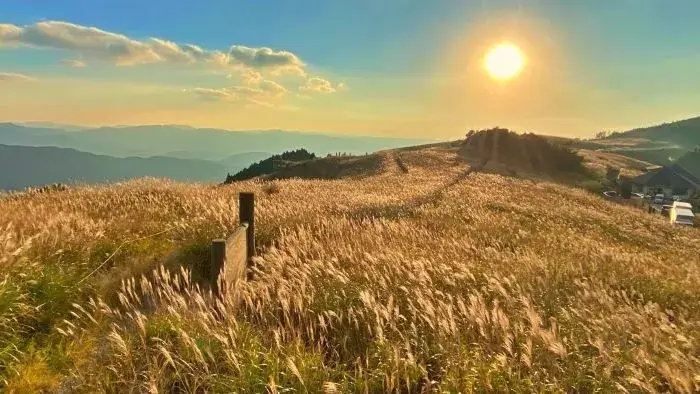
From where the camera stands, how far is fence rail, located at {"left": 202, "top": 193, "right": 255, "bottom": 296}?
516 centimetres

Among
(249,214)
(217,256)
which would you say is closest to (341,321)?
(217,256)

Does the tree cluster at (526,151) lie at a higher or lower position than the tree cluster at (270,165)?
higher

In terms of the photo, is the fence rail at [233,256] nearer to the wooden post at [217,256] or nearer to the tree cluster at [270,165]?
the wooden post at [217,256]

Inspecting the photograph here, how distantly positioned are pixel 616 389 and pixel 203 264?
19.7 ft

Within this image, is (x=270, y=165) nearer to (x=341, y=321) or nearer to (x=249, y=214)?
(x=249, y=214)

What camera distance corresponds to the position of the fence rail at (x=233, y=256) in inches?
203

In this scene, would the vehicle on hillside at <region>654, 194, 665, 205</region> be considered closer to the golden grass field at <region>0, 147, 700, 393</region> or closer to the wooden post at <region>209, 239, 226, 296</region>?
the golden grass field at <region>0, 147, 700, 393</region>

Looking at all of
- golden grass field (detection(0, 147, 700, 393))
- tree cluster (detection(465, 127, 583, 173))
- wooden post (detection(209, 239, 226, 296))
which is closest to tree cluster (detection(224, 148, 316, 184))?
tree cluster (detection(465, 127, 583, 173))

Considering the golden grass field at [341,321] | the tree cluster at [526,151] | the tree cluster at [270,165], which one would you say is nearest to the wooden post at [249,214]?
the golden grass field at [341,321]

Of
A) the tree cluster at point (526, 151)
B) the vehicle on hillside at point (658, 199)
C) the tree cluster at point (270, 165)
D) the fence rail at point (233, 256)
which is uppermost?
the tree cluster at point (526, 151)

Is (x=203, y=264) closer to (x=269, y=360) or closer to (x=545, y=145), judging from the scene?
(x=269, y=360)

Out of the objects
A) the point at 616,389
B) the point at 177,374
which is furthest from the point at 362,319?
the point at 616,389

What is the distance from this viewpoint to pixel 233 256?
5.73m

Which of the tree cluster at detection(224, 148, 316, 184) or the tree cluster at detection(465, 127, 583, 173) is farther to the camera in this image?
the tree cluster at detection(465, 127, 583, 173)
